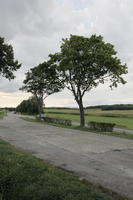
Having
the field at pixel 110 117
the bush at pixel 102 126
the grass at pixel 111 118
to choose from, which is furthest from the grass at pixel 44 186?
the field at pixel 110 117

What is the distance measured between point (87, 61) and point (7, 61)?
30.2ft

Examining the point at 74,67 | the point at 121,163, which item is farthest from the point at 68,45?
the point at 121,163

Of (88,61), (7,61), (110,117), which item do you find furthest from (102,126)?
(110,117)

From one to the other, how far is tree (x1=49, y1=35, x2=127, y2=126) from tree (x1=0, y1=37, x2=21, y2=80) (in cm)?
477

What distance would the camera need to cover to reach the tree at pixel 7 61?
1725cm

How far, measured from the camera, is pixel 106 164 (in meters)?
5.96

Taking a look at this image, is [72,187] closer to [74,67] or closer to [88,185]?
[88,185]

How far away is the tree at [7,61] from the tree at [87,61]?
477 centimetres

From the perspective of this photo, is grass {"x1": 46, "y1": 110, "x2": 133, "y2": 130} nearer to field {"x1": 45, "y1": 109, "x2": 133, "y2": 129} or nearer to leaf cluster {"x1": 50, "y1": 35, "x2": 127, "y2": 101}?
field {"x1": 45, "y1": 109, "x2": 133, "y2": 129}

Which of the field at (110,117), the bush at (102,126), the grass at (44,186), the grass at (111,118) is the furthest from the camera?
the field at (110,117)

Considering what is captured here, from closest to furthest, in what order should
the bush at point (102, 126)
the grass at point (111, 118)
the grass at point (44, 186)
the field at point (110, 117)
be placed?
the grass at point (44, 186) → the bush at point (102, 126) → the grass at point (111, 118) → the field at point (110, 117)

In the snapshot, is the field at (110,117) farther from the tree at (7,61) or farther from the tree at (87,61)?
the tree at (7,61)

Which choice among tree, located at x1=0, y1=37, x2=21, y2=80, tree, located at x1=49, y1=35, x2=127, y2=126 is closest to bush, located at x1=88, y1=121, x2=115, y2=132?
tree, located at x1=49, y1=35, x2=127, y2=126

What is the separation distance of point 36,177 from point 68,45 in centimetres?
1707
